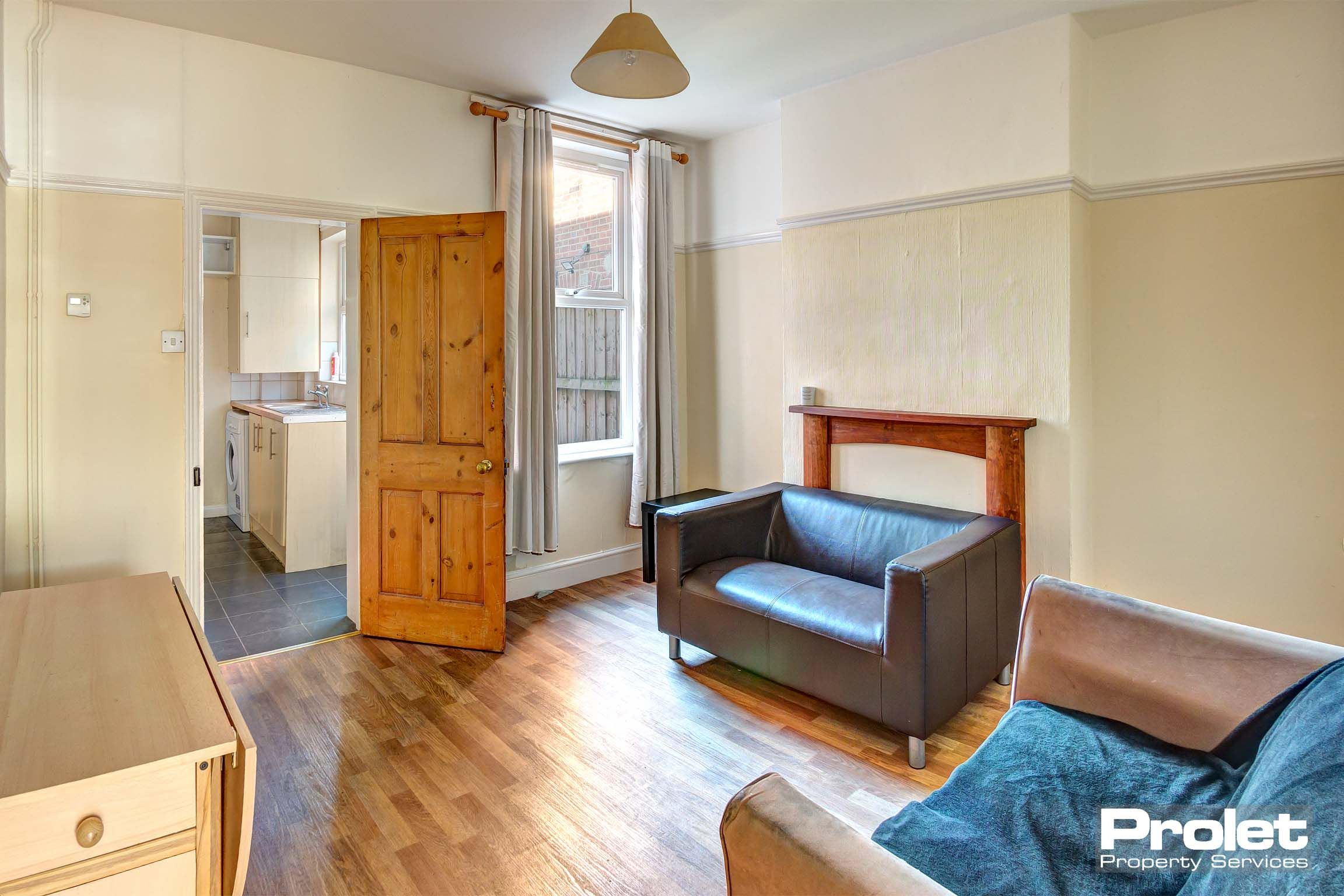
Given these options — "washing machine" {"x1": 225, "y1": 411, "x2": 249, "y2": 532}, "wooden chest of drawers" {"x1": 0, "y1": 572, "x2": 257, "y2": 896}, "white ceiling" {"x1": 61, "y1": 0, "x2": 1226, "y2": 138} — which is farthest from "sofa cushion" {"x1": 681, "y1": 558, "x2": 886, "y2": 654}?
"washing machine" {"x1": 225, "y1": 411, "x2": 249, "y2": 532}

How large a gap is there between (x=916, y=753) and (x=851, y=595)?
61cm

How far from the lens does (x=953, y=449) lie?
3320 millimetres

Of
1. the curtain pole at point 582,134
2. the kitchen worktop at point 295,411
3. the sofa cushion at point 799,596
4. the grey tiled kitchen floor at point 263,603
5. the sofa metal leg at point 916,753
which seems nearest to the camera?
the sofa metal leg at point 916,753

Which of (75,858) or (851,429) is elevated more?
(851,429)

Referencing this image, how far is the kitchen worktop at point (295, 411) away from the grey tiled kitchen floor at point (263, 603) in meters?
0.99

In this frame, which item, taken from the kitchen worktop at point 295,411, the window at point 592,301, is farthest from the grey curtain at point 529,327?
the kitchen worktop at point 295,411

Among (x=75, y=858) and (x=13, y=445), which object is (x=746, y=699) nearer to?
(x=75, y=858)

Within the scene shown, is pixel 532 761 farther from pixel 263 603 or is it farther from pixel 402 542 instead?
pixel 263 603

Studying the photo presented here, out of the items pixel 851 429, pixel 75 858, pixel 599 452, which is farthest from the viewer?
pixel 599 452

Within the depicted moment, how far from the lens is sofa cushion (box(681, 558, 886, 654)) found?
2.55 metres

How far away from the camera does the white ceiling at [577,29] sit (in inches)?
112

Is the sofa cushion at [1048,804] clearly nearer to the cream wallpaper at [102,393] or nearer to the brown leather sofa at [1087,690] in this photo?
the brown leather sofa at [1087,690]

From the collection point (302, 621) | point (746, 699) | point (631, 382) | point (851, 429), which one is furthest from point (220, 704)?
point (631, 382)

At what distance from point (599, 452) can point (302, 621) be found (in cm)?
192
